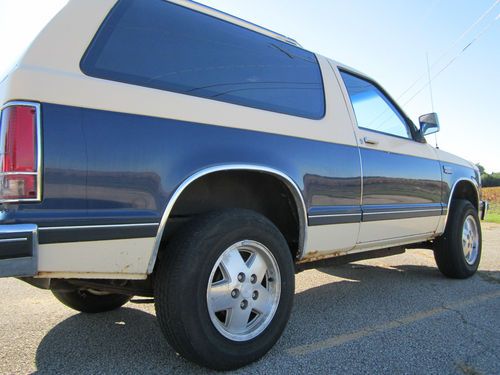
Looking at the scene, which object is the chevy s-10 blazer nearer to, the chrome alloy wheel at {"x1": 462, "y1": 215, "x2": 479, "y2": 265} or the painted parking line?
the painted parking line

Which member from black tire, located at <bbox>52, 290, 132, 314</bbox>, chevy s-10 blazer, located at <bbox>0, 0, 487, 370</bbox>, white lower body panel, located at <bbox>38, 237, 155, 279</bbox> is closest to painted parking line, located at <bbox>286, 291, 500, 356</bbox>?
chevy s-10 blazer, located at <bbox>0, 0, 487, 370</bbox>

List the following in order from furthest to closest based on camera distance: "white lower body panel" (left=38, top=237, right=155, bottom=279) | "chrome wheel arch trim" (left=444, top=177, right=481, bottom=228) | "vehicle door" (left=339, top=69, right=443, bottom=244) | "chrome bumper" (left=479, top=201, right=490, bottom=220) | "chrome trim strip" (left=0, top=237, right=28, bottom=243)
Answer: "chrome bumper" (left=479, top=201, right=490, bottom=220), "chrome wheel arch trim" (left=444, top=177, right=481, bottom=228), "vehicle door" (left=339, top=69, right=443, bottom=244), "white lower body panel" (left=38, top=237, right=155, bottom=279), "chrome trim strip" (left=0, top=237, right=28, bottom=243)

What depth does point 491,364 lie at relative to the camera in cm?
260

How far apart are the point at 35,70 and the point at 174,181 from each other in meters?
0.78

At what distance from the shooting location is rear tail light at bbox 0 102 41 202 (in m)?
1.81

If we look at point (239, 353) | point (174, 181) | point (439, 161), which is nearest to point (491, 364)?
point (239, 353)

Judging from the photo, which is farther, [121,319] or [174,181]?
[121,319]

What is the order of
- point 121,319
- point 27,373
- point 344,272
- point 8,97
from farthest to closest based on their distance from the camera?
1. point 344,272
2. point 121,319
3. point 27,373
4. point 8,97

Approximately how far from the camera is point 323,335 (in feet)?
9.86

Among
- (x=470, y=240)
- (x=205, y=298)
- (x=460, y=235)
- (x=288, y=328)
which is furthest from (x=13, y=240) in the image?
(x=470, y=240)

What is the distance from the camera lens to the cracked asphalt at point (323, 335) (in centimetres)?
248

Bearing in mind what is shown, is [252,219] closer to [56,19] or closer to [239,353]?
[239,353]

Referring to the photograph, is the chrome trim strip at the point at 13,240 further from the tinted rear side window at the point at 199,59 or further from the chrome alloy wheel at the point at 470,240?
the chrome alloy wheel at the point at 470,240

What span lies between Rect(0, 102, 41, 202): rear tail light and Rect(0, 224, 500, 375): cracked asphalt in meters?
1.12
